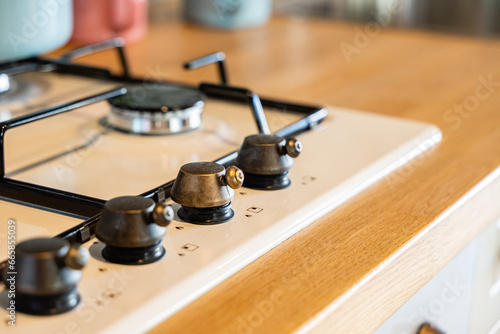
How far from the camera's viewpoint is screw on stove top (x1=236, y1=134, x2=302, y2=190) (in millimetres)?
623

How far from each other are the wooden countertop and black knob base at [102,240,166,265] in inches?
2.1

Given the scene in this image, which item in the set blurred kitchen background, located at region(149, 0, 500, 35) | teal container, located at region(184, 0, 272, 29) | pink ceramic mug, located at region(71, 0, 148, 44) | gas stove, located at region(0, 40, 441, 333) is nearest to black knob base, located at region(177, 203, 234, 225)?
gas stove, located at region(0, 40, 441, 333)

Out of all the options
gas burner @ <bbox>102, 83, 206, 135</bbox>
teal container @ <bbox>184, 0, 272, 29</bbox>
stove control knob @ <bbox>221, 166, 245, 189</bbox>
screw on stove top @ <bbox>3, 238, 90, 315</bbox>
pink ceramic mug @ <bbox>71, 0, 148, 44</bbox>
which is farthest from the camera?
teal container @ <bbox>184, 0, 272, 29</bbox>

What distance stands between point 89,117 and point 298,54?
0.49m

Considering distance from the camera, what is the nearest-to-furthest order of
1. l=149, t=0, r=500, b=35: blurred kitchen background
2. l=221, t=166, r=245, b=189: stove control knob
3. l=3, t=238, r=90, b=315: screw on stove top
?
l=3, t=238, r=90, b=315: screw on stove top
l=221, t=166, r=245, b=189: stove control knob
l=149, t=0, r=500, b=35: blurred kitchen background

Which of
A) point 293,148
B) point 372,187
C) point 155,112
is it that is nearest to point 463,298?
point 372,187

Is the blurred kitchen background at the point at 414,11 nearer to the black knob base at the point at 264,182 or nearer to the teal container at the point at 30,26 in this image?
the teal container at the point at 30,26

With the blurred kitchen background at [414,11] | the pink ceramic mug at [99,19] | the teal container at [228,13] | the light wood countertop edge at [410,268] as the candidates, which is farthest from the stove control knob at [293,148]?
the blurred kitchen background at [414,11]

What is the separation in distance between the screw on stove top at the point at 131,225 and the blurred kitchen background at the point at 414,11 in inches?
47.2

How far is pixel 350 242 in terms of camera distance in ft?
1.88

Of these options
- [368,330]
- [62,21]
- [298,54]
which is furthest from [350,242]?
[298,54]

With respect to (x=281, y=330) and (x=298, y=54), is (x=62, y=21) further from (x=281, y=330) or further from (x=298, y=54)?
(x=281, y=330)

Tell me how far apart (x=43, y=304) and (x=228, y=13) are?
1059 mm

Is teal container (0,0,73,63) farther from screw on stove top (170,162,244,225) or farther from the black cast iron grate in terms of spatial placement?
screw on stove top (170,162,244,225)
